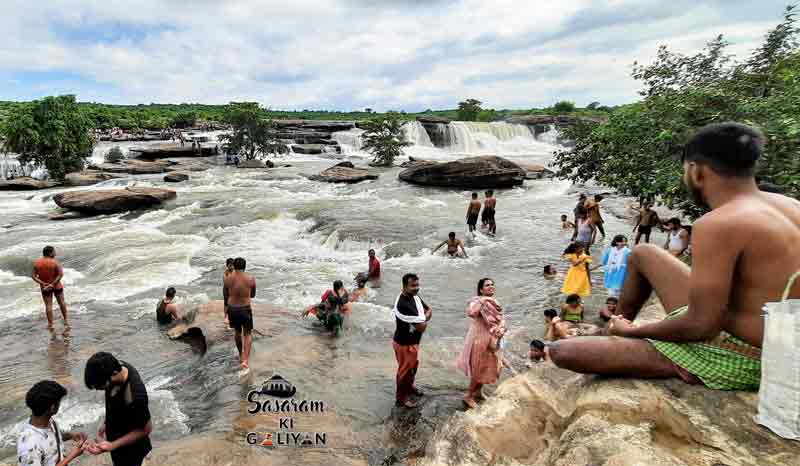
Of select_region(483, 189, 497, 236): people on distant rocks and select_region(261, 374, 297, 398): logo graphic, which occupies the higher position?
A: select_region(483, 189, 497, 236): people on distant rocks

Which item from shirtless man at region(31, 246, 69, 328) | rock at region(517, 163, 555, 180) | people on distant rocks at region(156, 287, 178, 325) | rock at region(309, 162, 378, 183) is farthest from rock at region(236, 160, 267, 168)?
people on distant rocks at region(156, 287, 178, 325)

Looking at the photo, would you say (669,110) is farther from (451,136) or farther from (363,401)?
(451,136)

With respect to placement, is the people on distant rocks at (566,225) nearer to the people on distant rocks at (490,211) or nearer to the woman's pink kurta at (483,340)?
the people on distant rocks at (490,211)

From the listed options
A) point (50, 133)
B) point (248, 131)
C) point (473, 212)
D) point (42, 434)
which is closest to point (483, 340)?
point (42, 434)

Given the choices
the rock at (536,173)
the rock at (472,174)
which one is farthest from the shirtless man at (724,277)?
the rock at (536,173)

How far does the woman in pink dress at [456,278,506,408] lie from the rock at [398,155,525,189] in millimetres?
21699

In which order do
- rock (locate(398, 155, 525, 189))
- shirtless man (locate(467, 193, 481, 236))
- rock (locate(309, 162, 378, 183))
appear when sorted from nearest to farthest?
shirtless man (locate(467, 193, 481, 236)) → rock (locate(398, 155, 525, 189)) → rock (locate(309, 162, 378, 183))

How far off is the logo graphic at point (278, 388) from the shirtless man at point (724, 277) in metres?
4.63

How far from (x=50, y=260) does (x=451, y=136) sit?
40.3 meters

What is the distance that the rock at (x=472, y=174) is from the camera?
26625 millimetres

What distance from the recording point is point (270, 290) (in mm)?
11289

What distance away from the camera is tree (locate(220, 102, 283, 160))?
3550 cm

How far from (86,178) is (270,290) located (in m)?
24.0

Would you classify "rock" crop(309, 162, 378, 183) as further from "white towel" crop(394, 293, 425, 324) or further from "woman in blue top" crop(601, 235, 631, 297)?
"white towel" crop(394, 293, 425, 324)
